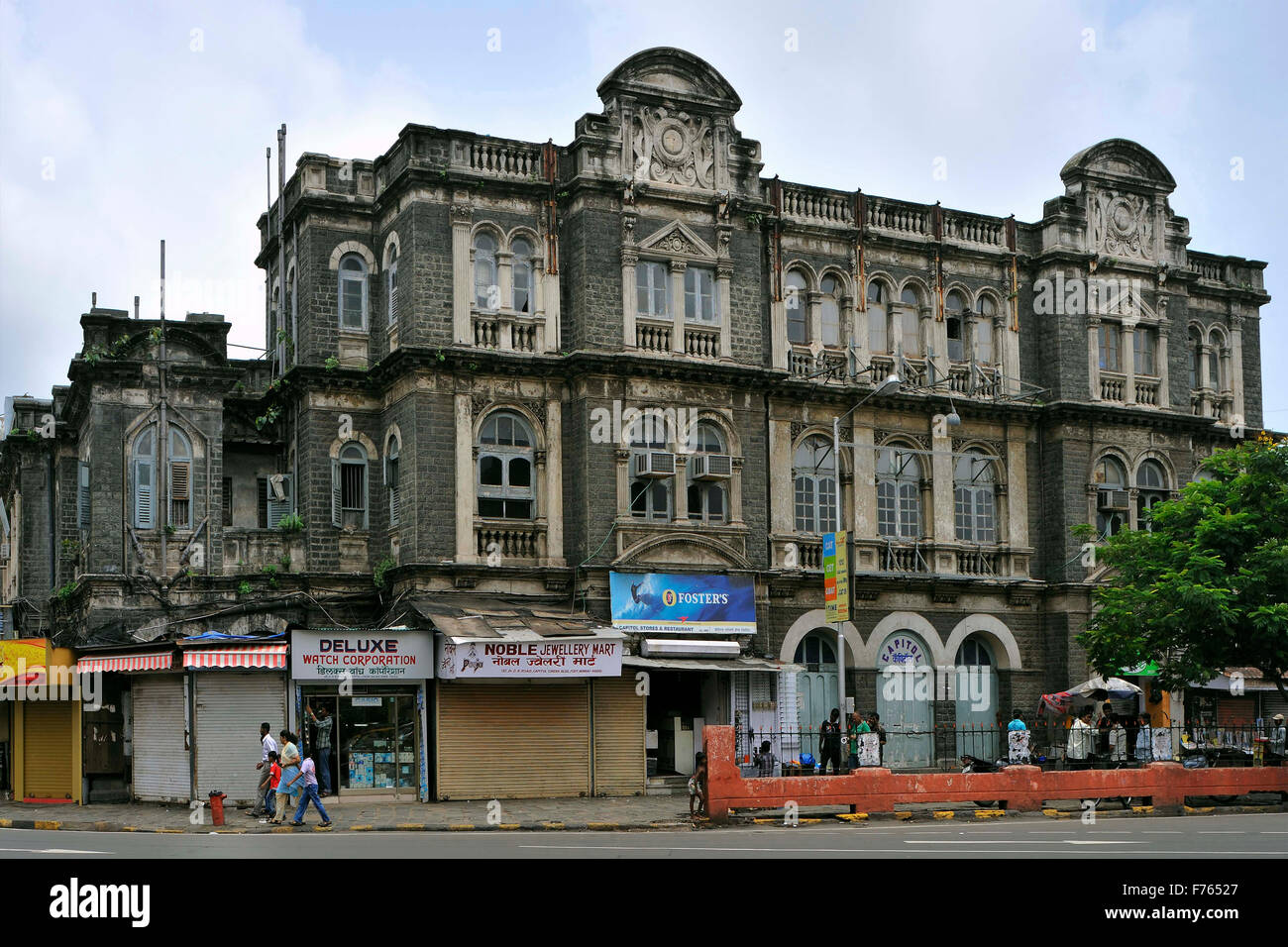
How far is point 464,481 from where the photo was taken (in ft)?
101

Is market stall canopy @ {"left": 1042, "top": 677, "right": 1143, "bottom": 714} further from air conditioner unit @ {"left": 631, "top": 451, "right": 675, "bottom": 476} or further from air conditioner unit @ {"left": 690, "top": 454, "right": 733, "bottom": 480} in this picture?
air conditioner unit @ {"left": 631, "top": 451, "right": 675, "bottom": 476}

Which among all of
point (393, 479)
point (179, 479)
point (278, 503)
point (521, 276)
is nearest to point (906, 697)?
point (393, 479)

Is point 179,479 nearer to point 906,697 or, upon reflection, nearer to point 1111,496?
point 906,697

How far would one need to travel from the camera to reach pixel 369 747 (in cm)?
2967

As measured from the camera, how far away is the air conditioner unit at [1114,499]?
38034 millimetres

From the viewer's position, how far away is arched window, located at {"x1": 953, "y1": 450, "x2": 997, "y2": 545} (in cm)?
3694

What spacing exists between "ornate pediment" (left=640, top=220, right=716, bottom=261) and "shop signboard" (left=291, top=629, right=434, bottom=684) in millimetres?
9651

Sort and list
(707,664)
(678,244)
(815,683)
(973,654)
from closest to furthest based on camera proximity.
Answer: (707,664), (678,244), (815,683), (973,654)

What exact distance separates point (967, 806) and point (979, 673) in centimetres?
1014

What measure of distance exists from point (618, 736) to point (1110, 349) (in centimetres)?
1672

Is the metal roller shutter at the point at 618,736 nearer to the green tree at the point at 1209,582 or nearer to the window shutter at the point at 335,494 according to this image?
the window shutter at the point at 335,494

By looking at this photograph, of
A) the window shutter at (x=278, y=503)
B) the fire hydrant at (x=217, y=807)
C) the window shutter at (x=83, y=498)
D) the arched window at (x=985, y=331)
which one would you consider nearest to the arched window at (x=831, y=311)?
the arched window at (x=985, y=331)

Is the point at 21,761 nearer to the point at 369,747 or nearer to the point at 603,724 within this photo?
the point at 369,747
